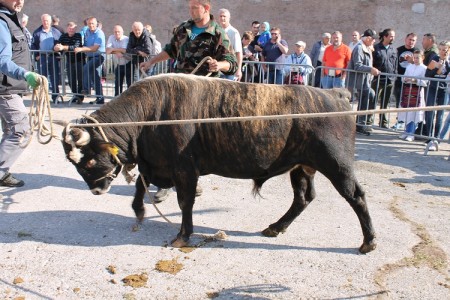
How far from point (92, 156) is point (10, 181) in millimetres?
2044

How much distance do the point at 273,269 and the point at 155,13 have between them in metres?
16.7

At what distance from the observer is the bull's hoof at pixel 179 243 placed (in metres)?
4.45

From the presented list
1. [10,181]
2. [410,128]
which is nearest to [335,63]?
[410,128]

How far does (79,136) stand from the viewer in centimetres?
407

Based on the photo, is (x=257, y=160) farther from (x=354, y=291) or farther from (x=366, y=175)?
(x=366, y=175)

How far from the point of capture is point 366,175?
6.84 metres

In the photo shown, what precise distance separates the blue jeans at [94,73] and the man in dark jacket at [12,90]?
601 centimetres

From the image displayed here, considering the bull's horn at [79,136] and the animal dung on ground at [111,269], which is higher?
the bull's horn at [79,136]

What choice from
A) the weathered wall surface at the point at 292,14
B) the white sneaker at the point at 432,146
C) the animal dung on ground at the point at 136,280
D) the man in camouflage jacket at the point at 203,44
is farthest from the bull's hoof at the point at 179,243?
the weathered wall surface at the point at 292,14

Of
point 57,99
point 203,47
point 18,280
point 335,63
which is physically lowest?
point 18,280

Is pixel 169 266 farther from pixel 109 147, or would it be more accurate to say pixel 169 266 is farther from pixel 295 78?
pixel 295 78

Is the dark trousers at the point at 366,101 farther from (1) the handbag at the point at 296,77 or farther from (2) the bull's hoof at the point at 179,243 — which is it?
(2) the bull's hoof at the point at 179,243

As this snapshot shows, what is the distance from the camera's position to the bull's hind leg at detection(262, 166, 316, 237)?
4.72 metres

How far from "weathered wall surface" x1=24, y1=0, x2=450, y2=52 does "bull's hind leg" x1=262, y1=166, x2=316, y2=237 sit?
43.8 ft
